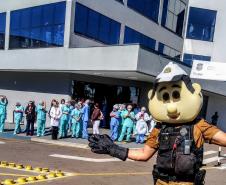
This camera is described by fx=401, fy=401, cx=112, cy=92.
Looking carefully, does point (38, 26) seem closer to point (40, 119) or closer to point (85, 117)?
point (40, 119)

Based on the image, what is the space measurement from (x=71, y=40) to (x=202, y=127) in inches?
633

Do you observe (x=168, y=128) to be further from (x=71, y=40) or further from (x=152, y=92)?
(x=71, y=40)

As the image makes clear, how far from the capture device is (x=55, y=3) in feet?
64.1

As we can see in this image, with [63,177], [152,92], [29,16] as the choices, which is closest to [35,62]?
[29,16]

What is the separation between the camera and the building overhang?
16609 mm

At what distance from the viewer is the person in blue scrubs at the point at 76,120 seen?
→ 15.7 m

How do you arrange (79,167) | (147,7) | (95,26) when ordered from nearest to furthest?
(79,167), (95,26), (147,7)

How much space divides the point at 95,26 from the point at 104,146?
678 inches

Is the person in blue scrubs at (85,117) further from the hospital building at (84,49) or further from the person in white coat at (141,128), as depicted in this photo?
the hospital building at (84,49)

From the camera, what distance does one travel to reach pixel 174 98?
326cm

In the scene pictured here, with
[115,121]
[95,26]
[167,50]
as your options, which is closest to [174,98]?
[115,121]

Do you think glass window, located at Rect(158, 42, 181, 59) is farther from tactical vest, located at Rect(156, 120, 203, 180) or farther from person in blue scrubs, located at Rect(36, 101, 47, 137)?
tactical vest, located at Rect(156, 120, 203, 180)

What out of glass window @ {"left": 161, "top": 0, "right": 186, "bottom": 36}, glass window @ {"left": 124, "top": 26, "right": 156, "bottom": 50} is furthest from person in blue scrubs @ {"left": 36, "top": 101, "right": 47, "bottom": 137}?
glass window @ {"left": 161, "top": 0, "right": 186, "bottom": 36}

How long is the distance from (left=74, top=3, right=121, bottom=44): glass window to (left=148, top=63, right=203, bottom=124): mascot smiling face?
16.0 meters
